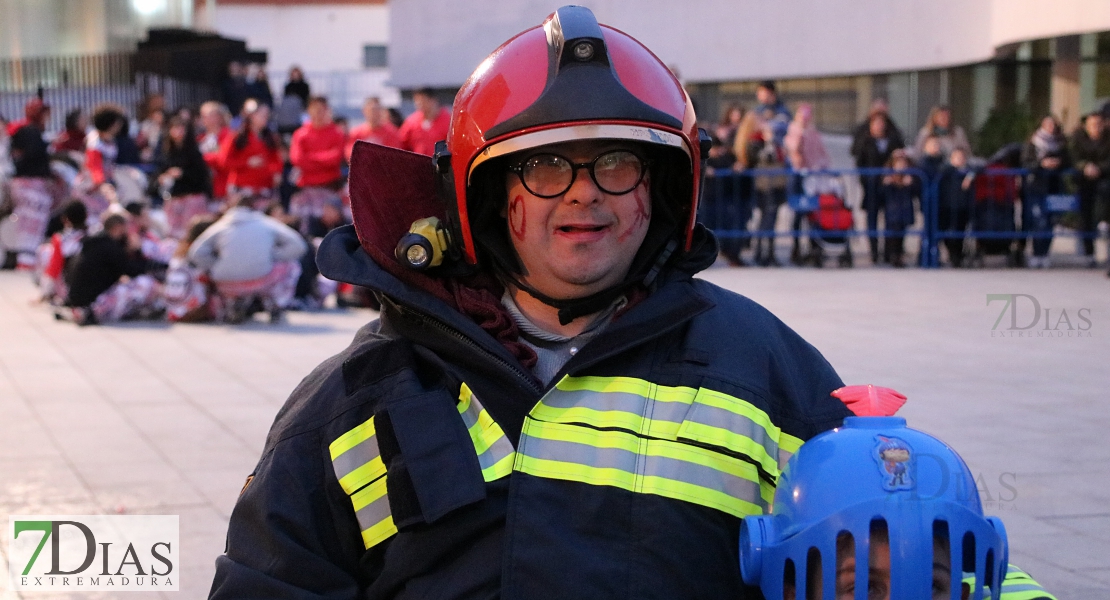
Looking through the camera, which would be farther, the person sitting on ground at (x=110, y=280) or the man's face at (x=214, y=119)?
the man's face at (x=214, y=119)

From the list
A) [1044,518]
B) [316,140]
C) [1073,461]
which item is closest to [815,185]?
[316,140]

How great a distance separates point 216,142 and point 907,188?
785 centimetres

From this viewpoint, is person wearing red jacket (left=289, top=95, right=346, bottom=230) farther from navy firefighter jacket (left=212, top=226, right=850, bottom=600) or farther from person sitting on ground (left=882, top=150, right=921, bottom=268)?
navy firefighter jacket (left=212, top=226, right=850, bottom=600)

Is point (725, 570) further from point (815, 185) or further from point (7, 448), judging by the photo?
point (815, 185)

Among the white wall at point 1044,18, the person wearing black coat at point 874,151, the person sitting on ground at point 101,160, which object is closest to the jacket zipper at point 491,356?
the person wearing black coat at point 874,151

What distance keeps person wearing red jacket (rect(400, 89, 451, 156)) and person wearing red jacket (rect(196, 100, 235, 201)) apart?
6.88 feet

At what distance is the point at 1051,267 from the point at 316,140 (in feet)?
25.3

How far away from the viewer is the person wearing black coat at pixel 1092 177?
13533 mm

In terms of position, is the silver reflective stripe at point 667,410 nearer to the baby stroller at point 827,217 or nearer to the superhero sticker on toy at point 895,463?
the superhero sticker on toy at point 895,463

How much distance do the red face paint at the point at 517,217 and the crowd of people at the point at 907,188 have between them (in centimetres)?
1180

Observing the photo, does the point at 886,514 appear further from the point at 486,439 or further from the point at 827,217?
the point at 827,217

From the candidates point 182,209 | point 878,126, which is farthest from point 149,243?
point 878,126

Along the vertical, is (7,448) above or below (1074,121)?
below

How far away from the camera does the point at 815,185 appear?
14.3 meters
